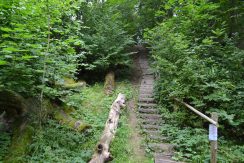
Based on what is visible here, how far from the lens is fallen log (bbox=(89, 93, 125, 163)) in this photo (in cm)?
459

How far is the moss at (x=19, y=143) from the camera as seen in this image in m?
4.38

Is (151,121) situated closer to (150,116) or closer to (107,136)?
(150,116)

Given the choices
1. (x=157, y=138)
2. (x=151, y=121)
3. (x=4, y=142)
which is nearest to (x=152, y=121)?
(x=151, y=121)

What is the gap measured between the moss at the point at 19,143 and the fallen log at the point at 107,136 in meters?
1.46

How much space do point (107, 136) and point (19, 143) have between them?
1.94 metres

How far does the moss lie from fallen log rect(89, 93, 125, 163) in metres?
1.46

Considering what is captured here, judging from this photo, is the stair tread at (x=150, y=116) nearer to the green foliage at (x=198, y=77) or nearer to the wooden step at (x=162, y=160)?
the green foliage at (x=198, y=77)

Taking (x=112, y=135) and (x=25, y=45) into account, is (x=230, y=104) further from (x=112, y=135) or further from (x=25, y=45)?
(x=25, y=45)

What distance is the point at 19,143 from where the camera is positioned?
186 inches

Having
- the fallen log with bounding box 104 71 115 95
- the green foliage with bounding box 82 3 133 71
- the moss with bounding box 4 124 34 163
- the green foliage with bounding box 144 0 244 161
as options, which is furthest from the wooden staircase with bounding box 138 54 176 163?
the moss with bounding box 4 124 34 163

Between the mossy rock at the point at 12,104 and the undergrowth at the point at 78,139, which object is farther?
the mossy rock at the point at 12,104

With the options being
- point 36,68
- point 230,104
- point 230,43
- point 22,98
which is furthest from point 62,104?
point 230,43

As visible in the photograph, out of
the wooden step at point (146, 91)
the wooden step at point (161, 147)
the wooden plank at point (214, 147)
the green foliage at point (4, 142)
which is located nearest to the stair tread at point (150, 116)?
the wooden step at point (161, 147)

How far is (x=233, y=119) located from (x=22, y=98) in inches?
217
